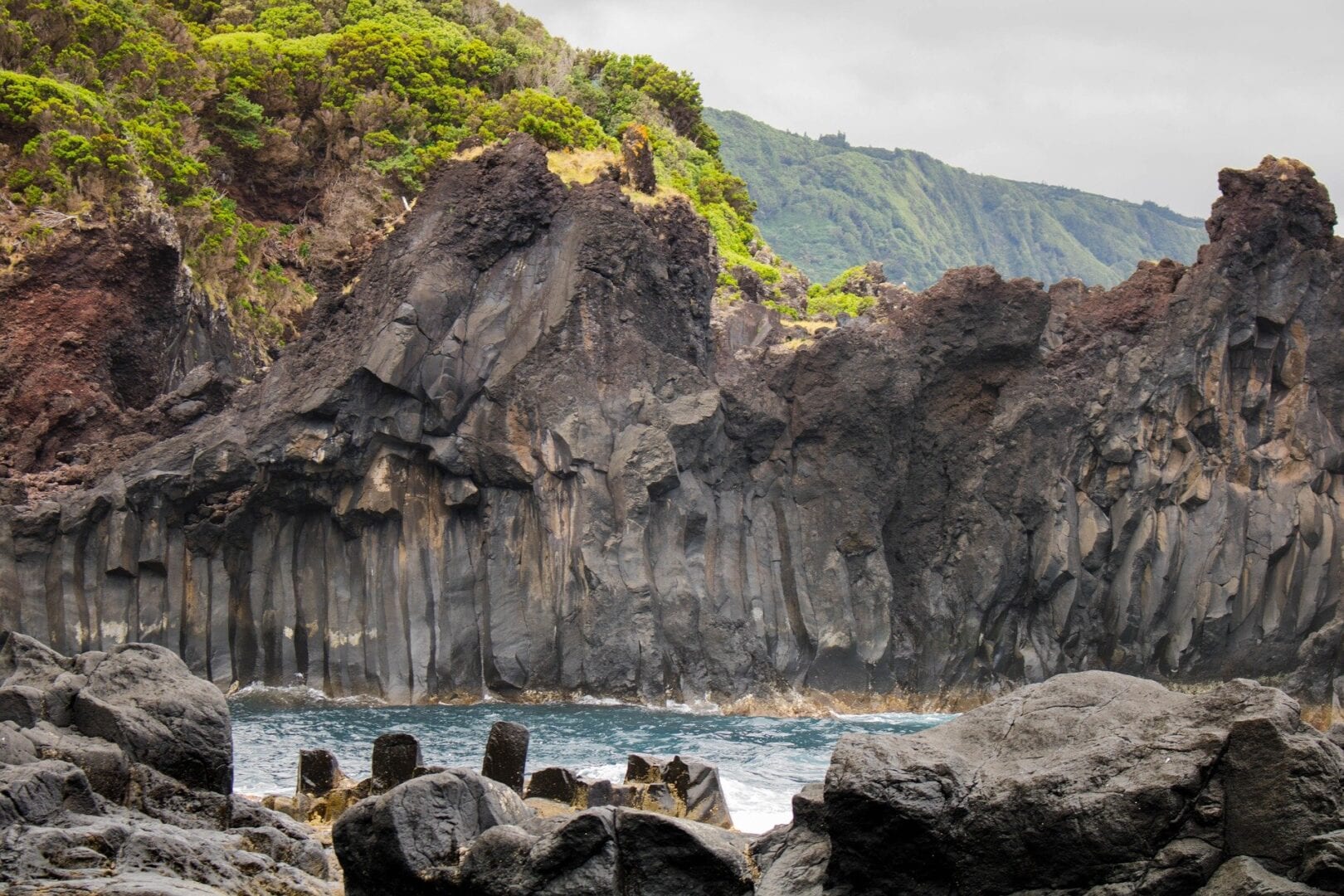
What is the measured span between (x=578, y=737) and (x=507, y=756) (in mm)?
10686

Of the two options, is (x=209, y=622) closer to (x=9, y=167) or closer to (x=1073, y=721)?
(x=9, y=167)

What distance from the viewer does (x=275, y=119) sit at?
59062mm

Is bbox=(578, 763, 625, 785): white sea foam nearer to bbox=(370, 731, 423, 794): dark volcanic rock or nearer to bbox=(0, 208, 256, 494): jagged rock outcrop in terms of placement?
bbox=(370, 731, 423, 794): dark volcanic rock

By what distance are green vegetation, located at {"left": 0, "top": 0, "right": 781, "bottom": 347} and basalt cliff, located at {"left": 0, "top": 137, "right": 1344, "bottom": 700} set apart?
637 cm

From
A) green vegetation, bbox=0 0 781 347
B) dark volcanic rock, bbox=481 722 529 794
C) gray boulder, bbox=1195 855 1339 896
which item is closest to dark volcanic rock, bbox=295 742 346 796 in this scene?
dark volcanic rock, bbox=481 722 529 794

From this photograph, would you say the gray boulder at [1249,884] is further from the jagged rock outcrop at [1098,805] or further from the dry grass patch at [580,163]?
the dry grass patch at [580,163]

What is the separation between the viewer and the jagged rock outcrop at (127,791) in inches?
570

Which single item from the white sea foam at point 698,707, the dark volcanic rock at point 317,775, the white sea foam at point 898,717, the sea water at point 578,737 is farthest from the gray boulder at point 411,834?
the white sea foam at point 898,717

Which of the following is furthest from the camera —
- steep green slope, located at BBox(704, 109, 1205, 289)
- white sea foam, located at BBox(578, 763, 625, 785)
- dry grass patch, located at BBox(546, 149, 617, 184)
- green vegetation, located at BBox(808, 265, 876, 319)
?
steep green slope, located at BBox(704, 109, 1205, 289)

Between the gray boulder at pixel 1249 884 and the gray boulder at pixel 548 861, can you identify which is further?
the gray boulder at pixel 548 861

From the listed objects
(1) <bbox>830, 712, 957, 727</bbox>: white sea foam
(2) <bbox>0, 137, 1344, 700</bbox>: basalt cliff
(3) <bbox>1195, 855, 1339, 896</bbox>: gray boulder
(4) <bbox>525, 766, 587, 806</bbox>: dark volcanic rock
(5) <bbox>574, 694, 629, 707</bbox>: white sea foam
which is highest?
(2) <bbox>0, 137, 1344, 700</bbox>: basalt cliff

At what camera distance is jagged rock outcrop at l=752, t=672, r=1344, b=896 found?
1266 cm

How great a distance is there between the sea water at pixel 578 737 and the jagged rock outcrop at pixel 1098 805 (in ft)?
37.4

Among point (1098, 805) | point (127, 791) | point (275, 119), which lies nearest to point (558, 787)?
point (127, 791)
